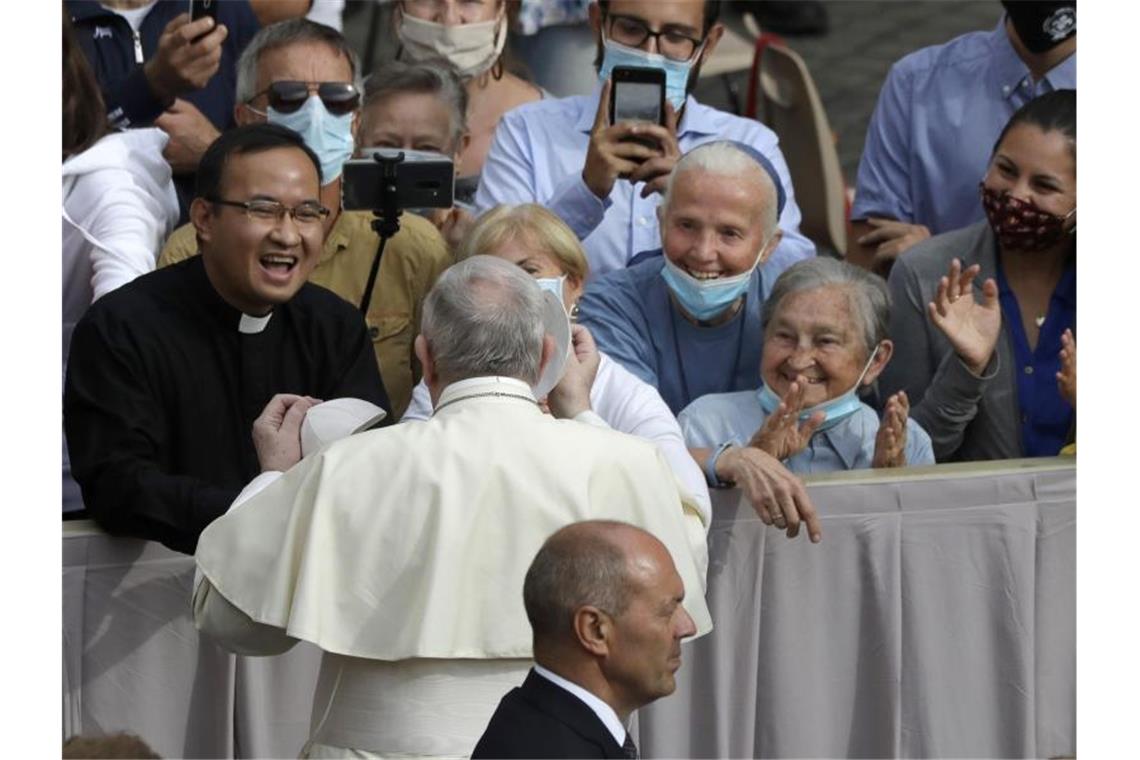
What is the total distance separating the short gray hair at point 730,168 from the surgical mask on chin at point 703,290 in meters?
0.18

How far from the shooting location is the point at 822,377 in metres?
6.41

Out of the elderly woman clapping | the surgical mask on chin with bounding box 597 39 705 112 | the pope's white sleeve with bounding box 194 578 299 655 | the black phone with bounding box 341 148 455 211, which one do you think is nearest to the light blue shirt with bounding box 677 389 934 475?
the elderly woman clapping

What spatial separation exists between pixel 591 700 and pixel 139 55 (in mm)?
4124

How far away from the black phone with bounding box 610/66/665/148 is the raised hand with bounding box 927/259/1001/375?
1.02m

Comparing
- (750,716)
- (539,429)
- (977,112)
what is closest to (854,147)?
(977,112)

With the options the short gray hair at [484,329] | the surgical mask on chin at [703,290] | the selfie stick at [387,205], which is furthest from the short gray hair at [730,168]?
the short gray hair at [484,329]

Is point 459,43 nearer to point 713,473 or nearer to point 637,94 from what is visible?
point 637,94

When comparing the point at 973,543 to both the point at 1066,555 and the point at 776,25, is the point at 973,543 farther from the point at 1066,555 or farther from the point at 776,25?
the point at 776,25

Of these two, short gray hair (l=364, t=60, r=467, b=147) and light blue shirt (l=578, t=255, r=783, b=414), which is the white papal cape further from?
short gray hair (l=364, t=60, r=467, b=147)

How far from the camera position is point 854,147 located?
13219mm

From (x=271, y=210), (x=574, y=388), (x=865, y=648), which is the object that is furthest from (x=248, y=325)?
(x=865, y=648)

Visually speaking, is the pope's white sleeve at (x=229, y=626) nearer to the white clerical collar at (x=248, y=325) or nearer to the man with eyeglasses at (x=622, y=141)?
the white clerical collar at (x=248, y=325)

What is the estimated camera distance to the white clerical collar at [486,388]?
489 centimetres

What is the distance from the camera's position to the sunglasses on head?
7.05m
